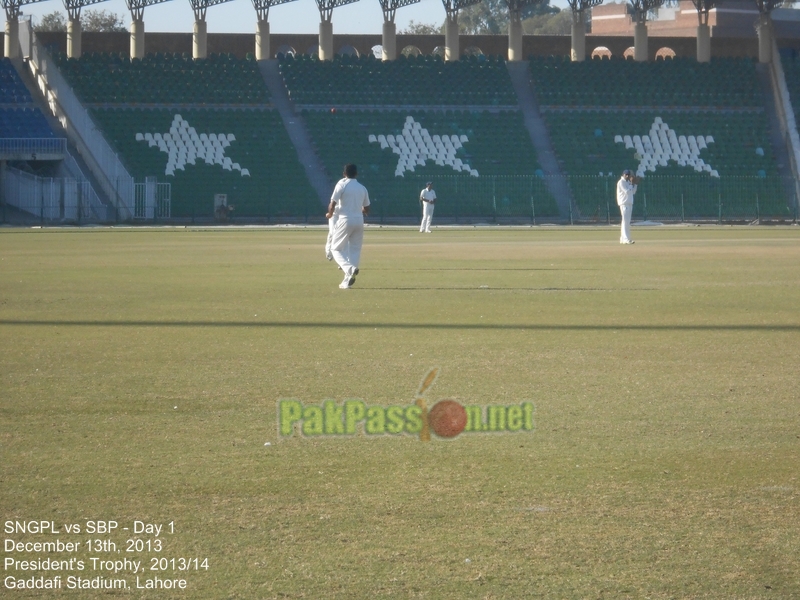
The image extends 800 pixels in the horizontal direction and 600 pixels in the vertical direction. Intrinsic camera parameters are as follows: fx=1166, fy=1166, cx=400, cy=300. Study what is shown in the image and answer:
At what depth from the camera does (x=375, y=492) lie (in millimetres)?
5809

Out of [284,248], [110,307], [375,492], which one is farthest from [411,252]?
[375,492]

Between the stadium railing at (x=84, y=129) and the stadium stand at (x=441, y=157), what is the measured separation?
900 centimetres

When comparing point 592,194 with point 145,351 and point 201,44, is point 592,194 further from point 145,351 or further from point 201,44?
point 145,351

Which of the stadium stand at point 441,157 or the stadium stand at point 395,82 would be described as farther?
the stadium stand at point 395,82

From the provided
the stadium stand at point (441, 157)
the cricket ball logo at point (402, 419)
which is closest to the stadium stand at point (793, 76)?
the stadium stand at point (441, 157)

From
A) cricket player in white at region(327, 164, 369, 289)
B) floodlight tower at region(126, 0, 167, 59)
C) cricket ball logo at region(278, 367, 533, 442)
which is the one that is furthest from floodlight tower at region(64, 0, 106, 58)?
cricket ball logo at region(278, 367, 533, 442)

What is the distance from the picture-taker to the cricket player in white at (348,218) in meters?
17.9

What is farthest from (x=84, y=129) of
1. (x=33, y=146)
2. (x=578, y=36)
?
(x=578, y=36)

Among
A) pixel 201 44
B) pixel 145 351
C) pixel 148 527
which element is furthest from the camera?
pixel 201 44

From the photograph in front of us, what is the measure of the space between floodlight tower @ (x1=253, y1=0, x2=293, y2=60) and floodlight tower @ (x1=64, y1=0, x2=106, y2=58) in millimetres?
7936

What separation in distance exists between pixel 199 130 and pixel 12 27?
36.5 ft

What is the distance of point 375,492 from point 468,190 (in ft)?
149

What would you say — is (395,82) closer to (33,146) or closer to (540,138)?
(540,138)

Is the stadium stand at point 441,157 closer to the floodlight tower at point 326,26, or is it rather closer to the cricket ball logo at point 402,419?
the floodlight tower at point 326,26
